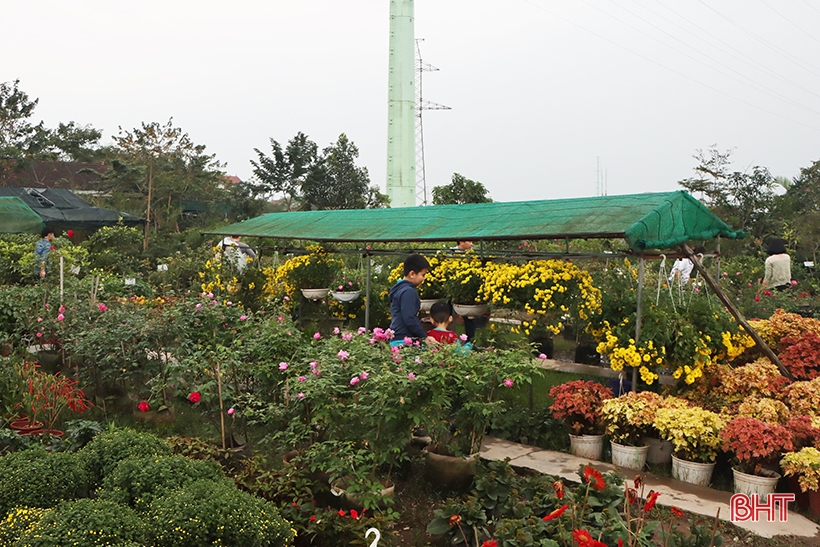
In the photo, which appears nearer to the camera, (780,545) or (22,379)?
(780,545)

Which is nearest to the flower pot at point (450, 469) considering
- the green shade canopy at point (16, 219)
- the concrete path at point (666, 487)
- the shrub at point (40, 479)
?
the concrete path at point (666, 487)

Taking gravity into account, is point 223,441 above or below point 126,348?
below

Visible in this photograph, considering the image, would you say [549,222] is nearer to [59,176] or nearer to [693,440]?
[693,440]

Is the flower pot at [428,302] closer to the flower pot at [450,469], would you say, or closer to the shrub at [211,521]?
the flower pot at [450,469]

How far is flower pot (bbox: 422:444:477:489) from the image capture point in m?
4.42

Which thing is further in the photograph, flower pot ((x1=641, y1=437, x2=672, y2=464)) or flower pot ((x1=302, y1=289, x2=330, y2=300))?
flower pot ((x1=302, y1=289, x2=330, y2=300))

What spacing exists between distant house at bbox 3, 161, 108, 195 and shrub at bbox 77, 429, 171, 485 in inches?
998

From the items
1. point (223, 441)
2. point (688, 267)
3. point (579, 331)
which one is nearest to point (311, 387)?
Answer: point (223, 441)

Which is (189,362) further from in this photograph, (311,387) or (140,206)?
(140,206)

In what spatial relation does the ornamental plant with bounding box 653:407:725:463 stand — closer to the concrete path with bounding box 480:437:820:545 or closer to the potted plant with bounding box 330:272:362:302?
the concrete path with bounding box 480:437:820:545

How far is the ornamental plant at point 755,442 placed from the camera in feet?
14.0

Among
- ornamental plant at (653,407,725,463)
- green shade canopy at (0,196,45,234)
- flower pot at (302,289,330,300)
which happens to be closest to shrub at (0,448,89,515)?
ornamental plant at (653,407,725,463)

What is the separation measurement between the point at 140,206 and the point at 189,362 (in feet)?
65.7

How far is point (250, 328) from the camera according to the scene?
19.2ft
